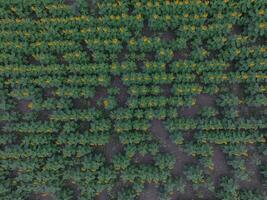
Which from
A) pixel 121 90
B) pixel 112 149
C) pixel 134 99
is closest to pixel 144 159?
pixel 112 149

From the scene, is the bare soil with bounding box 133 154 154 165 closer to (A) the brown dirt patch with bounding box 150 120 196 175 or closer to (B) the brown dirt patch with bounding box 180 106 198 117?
(A) the brown dirt patch with bounding box 150 120 196 175

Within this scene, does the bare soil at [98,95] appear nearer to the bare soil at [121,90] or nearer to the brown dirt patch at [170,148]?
the bare soil at [121,90]

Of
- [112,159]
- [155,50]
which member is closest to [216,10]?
[155,50]

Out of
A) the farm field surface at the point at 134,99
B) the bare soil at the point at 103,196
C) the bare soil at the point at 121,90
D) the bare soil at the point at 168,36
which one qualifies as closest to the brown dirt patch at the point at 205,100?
the farm field surface at the point at 134,99

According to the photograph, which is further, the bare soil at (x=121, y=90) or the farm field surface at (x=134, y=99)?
the bare soil at (x=121, y=90)

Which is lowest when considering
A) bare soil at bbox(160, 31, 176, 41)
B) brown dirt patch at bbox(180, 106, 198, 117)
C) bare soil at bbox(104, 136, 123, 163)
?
bare soil at bbox(104, 136, 123, 163)

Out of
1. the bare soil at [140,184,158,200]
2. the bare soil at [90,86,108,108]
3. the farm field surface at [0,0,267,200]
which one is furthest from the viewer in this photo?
the bare soil at [90,86,108,108]

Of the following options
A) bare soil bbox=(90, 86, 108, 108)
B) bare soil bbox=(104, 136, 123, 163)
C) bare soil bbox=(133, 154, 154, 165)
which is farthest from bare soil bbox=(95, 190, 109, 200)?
bare soil bbox=(90, 86, 108, 108)

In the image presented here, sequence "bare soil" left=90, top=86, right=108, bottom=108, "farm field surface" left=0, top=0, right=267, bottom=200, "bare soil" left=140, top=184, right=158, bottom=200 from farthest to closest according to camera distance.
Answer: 1. "bare soil" left=90, top=86, right=108, bottom=108
2. "bare soil" left=140, top=184, right=158, bottom=200
3. "farm field surface" left=0, top=0, right=267, bottom=200

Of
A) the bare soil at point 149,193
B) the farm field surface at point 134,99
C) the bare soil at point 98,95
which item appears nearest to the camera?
the farm field surface at point 134,99
